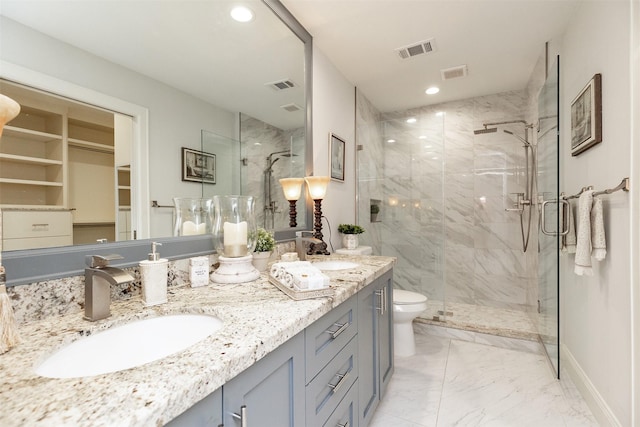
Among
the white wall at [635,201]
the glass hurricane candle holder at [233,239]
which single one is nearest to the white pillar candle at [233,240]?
the glass hurricane candle holder at [233,239]

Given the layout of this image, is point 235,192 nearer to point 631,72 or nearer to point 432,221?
point 631,72

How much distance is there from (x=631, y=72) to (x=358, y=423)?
195 centimetres

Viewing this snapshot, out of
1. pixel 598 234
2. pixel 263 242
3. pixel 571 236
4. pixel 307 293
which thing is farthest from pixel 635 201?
pixel 263 242

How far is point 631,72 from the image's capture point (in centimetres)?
129

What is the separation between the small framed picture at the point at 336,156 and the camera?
2.57 metres

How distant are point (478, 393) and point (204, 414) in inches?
77.1

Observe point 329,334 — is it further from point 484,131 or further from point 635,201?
point 484,131

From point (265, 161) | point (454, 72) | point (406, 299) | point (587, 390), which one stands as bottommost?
point (587, 390)

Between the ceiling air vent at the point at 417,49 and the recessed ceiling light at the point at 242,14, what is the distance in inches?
51.0

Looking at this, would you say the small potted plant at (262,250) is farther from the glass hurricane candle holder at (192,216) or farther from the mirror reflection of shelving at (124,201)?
the mirror reflection of shelving at (124,201)

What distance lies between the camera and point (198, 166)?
4.35 ft

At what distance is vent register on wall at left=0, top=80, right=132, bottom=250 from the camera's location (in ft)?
2.60

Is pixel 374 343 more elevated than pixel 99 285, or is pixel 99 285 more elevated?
pixel 99 285

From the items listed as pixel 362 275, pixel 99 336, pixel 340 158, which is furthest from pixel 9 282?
pixel 340 158
